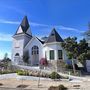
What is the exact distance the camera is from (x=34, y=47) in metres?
39.7

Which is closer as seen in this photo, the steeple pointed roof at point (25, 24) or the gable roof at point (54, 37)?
the gable roof at point (54, 37)

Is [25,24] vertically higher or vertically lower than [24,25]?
higher

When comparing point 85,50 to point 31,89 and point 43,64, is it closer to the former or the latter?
point 43,64

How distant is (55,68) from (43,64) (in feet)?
8.55

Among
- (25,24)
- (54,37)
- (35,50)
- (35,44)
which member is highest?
(25,24)

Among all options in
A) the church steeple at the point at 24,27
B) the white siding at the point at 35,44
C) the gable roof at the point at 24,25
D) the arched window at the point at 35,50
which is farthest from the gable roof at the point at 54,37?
the gable roof at the point at 24,25

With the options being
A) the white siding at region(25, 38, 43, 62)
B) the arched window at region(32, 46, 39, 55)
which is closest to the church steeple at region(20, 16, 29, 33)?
the white siding at region(25, 38, 43, 62)

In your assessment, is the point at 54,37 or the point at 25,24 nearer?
the point at 54,37

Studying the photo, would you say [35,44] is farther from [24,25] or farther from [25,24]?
[25,24]

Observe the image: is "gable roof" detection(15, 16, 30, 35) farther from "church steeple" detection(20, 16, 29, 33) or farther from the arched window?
the arched window

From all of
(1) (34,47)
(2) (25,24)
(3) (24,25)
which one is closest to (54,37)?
(1) (34,47)

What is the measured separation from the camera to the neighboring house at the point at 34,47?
116 feet

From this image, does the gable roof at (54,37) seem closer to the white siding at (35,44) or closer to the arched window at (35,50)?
the white siding at (35,44)

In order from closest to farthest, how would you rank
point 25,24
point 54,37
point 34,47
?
point 54,37 → point 34,47 → point 25,24
